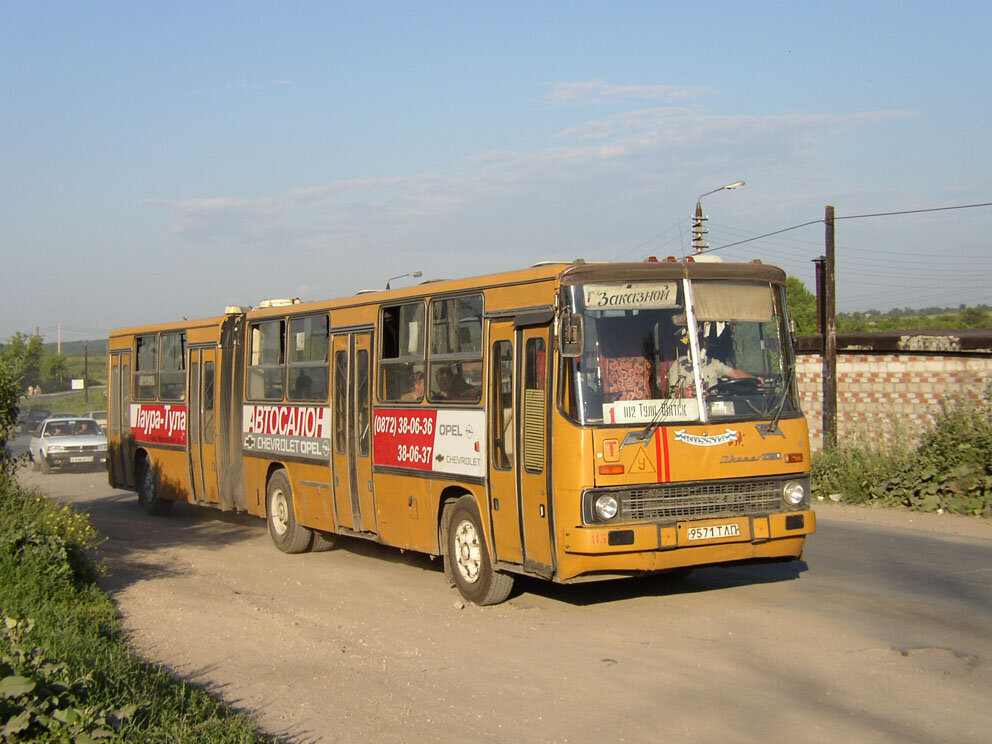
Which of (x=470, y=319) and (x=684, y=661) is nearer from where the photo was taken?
(x=684, y=661)

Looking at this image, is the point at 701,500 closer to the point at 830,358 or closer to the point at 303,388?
the point at 303,388

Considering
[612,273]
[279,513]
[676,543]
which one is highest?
[612,273]

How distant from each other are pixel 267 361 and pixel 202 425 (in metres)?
2.53

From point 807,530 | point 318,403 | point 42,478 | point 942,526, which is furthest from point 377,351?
point 42,478

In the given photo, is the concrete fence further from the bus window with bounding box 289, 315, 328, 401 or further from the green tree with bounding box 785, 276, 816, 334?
the green tree with bounding box 785, 276, 816, 334

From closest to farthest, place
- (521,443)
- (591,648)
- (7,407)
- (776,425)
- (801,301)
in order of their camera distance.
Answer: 1. (591,648)
2. (776,425)
3. (521,443)
4. (7,407)
5. (801,301)

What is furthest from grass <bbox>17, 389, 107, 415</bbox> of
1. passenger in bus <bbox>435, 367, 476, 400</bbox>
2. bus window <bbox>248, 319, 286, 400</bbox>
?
passenger in bus <bbox>435, 367, 476, 400</bbox>

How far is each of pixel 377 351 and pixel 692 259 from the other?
13.2 ft

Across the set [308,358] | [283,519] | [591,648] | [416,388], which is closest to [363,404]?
[416,388]

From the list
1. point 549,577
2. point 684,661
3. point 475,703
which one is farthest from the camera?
point 549,577

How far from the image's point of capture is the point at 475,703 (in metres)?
6.80

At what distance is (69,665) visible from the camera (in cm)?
641

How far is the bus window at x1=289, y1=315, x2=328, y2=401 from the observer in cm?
1322

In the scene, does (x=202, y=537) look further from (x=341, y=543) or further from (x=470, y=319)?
(x=470, y=319)
